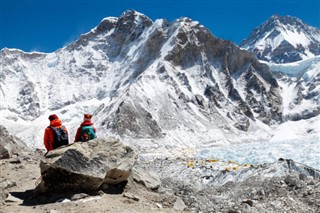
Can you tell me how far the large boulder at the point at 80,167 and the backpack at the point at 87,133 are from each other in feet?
2.07

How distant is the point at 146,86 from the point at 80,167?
3878 inches

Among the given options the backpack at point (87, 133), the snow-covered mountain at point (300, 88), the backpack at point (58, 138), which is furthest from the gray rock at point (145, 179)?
the snow-covered mountain at point (300, 88)

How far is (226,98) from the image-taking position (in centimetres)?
12838

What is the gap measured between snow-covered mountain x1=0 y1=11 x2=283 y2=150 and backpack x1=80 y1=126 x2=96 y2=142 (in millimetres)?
75279

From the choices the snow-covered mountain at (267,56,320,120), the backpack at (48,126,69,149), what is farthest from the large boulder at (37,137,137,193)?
the snow-covered mountain at (267,56,320,120)

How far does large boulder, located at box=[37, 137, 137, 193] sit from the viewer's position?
11.6 meters

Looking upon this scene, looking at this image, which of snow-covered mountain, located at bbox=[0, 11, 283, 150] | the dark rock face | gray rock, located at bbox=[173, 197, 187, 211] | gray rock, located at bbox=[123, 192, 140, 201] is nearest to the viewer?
gray rock, located at bbox=[123, 192, 140, 201]

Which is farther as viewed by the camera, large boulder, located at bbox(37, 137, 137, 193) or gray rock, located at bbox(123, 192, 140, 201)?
gray rock, located at bbox(123, 192, 140, 201)

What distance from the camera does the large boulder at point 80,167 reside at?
38.2 feet

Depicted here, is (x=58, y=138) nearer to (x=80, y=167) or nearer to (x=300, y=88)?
(x=80, y=167)

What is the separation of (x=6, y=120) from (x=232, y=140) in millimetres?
65501

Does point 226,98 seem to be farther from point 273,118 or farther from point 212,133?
point 212,133

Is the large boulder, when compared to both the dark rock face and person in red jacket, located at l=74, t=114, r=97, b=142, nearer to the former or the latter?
person in red jacket, located at l=74, t=114, r=97, b=142

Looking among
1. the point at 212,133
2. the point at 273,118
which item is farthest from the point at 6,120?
the point at 273,118
